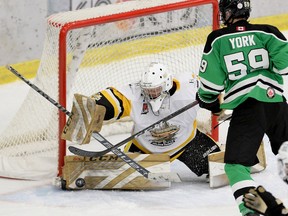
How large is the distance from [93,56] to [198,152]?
2.76ft

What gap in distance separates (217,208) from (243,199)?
669mm

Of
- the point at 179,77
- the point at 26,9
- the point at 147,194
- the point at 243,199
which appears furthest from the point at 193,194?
the point at 26,9

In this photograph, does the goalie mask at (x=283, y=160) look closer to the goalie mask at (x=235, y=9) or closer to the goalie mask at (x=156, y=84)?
the goalie mask at (x=235, y=9)

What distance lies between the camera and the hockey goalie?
4.63 metres

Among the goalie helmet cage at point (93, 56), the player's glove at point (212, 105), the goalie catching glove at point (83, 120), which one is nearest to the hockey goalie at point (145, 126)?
the goalie catching glove at point (83, 120)

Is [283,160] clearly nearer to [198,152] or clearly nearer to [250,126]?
[250,126]

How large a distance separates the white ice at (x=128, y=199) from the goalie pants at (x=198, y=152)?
73 mm

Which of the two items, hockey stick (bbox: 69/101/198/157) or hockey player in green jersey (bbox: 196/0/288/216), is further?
hockey stick (bbox: 69/101/198/157)

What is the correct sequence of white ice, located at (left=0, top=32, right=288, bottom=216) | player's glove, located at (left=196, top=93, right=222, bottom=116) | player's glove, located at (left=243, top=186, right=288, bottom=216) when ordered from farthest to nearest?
white ice, located at (left=0, top=32, right=288, bottom=216), player's glove, located at (left=196, top=93, right=222, bottom=116), player's glove, located at (left=243, top=186, right=288, bottom=216)

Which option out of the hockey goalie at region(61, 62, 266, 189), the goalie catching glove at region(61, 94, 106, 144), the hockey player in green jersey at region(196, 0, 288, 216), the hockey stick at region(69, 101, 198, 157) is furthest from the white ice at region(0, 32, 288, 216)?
the hockey player in green jersey at region(196, 0, 288, 216)

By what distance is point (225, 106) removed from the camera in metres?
3.96

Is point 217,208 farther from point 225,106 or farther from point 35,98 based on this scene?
point 35,98

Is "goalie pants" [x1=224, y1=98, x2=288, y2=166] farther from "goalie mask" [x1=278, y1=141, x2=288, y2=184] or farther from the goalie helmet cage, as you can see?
the goalie helmet cage

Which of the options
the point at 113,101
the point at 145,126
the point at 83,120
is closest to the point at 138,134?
the point at 145,126
